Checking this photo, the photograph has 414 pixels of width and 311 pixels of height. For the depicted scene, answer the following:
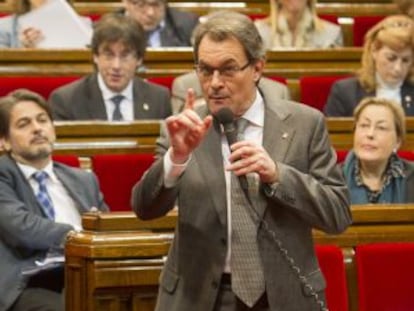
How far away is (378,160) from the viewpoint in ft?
8.93

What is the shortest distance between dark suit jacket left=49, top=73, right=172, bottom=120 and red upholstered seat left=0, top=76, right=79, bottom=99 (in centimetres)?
11

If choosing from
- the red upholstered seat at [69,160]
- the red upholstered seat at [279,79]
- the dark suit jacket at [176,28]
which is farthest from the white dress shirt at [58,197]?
the dark suit jacket at [176,28]

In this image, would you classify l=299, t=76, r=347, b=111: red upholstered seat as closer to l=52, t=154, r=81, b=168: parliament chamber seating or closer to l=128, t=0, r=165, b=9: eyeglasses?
l=128, t=0, r=165, b=9: eyeglasses

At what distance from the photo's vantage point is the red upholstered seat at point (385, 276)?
2.08m

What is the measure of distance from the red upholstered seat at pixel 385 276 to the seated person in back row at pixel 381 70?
1.29 m

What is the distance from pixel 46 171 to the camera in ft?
8.14

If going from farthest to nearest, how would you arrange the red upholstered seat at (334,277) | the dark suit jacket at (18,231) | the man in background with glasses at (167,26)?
the man in background with glasses at (167,26), the dark suit jacket at (18,231), the red upholstered seat at (334,277)

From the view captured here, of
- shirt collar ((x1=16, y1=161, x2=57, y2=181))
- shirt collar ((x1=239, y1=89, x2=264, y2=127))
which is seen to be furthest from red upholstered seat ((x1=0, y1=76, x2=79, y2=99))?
shirt collar ((x1=239, y1=89, x2=264, y2=127))

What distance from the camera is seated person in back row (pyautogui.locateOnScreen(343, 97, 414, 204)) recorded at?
8.89ft

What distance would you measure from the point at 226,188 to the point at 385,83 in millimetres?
1933

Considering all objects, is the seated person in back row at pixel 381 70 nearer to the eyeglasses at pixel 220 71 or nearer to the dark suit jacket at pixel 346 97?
the dark suit jacket at pixel 346 97

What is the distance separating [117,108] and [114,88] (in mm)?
63

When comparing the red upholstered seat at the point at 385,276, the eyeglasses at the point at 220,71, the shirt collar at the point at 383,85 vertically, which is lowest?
the red upholstered seat at the point at 385,276

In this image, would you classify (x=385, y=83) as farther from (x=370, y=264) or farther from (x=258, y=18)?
(x=370, y=264)
